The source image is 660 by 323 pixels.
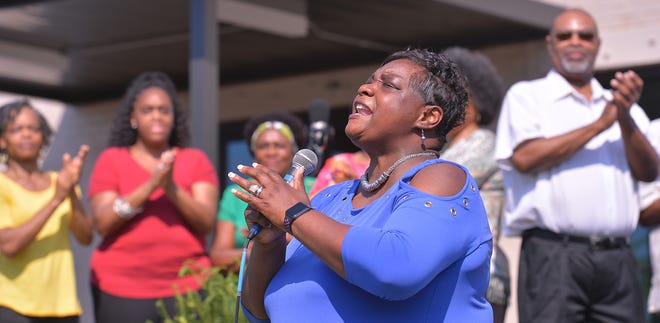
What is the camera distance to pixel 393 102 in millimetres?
2840

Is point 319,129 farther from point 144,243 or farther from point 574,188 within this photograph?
point 574,188

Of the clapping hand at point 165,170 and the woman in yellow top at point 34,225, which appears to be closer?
the clapping hand at point 165,170

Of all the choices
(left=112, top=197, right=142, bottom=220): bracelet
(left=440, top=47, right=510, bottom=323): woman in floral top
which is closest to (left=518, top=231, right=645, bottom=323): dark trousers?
(left=440, top=47, right=510, bottom=323): woman in floral top

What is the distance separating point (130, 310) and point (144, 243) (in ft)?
1.24

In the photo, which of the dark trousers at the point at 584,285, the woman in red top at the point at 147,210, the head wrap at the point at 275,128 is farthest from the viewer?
the head wrap at the point at 275,128

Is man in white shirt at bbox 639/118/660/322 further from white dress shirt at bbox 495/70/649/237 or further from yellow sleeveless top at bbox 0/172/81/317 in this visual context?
yellow sleeveless top at bbox 0/172/81/317

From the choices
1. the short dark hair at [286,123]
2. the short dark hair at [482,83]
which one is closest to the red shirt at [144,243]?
the short dark hair at [286,123]

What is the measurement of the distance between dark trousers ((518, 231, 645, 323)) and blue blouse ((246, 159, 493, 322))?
2.29 metres

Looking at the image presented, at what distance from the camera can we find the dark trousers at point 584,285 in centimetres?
496

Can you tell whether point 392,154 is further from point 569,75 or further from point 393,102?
point 569,75

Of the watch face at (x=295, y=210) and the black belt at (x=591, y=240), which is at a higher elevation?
the watch face at (x=295, y=210)

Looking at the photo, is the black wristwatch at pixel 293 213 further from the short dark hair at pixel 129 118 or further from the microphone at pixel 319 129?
the short dark hair at pixel 129 118

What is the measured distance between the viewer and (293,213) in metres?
2.58

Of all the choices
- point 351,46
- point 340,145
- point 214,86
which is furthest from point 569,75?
point 340,145
